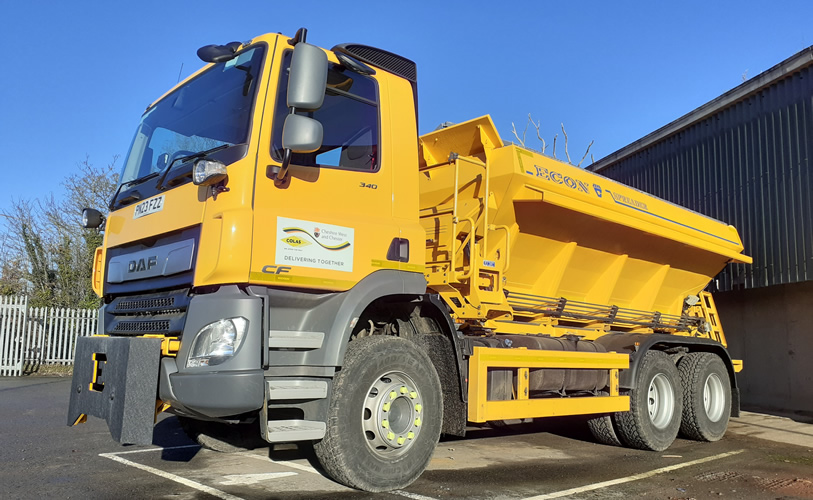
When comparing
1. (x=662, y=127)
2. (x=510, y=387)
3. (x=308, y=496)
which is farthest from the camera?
(x=662, y=127)

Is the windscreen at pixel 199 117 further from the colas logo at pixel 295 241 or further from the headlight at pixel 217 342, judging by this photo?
the headlight at pixel 217 342

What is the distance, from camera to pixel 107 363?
4.26 m

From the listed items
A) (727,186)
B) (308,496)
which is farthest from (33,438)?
(727,186)

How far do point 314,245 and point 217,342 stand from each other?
36.3 inches

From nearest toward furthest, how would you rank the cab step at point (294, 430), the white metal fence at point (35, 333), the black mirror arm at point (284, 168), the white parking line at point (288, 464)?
the cab step at point (294, 430), the black mirror arm at point (284, 168), the white parking line at point (288, 464), the white metal fence at point (35, 333)

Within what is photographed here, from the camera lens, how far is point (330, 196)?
183 inches

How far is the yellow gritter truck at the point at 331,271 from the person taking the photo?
13.4ft

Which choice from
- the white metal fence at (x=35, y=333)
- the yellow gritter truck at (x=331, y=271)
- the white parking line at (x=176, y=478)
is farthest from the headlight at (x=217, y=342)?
the white metal fence at (x=35, y=333)

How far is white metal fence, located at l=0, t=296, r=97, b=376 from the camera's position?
50.1 feet

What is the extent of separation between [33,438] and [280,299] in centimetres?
454

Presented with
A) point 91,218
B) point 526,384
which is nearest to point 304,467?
point 526,384

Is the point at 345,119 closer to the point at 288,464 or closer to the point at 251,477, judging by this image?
the point at 251,477

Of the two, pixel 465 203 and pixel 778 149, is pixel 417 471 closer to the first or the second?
pixel 465 203

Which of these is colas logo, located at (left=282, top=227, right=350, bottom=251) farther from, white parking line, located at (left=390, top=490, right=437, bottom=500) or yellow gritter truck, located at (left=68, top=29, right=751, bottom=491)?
white parking line, located at (left=390, top=490, right=437, bottom=500)
